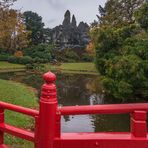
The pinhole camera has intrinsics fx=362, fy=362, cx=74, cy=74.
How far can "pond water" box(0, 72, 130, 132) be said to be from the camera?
57.2 feet

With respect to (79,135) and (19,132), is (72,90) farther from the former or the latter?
(79,135)

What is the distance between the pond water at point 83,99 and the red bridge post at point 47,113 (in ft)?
37.4

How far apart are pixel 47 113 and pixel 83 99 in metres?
21.9

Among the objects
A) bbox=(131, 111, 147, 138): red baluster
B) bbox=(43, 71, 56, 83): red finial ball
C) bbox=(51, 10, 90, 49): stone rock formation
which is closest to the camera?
bbox=(43, 71, 56, 83): red finial ball

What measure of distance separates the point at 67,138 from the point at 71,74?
4004 cm

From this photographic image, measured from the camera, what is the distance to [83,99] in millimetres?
26656

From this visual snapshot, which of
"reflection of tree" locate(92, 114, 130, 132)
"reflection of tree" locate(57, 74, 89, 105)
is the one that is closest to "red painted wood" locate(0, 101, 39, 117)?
"reflection of tree" locate(92, 114, 130, 132)

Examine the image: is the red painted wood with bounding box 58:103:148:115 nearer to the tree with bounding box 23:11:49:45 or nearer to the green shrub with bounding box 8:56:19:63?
the green shrub with bounding box 8:56:19:63

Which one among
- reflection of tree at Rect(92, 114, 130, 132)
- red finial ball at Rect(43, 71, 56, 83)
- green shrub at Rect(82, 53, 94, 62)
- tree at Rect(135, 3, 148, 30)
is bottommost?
reflection of tree at Rect(92, 114, 130, 132)

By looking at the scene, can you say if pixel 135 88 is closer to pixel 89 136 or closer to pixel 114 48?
pixel 114 48

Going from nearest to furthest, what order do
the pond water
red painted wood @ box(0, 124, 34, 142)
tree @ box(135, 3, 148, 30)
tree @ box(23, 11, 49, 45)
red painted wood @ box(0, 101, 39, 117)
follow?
red painted wood @ box(0, 101, 39, 117) < red painted wood @ box(0, 124, 34, 142) < the pond water < tree @ box(135, 3, 148, 30) < tree @ box(23, 11, 49, 45)

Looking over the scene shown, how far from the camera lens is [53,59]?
5703 centimetres

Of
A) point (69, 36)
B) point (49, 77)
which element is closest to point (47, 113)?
point (49, 77)

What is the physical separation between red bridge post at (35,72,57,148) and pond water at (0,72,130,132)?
11412mm
